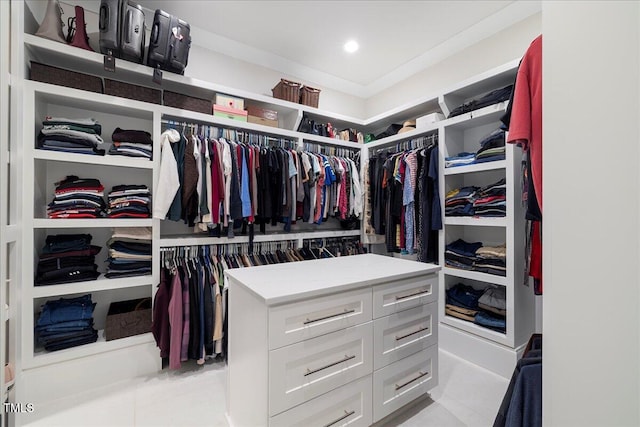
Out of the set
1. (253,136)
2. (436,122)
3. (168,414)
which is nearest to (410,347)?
(168,414)

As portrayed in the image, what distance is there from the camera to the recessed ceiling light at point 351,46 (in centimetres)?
271

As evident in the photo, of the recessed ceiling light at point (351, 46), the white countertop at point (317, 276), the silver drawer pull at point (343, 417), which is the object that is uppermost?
the recessed ceiling light at point (351, 46)

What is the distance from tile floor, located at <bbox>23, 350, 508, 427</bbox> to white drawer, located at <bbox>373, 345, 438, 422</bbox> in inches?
6.2

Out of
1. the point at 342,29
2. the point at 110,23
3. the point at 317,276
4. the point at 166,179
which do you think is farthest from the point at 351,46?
the point at 317,276

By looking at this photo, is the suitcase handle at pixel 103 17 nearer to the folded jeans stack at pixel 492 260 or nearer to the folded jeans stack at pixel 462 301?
the folded jeans stack at pixel 492 260

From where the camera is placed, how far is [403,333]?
4.88 ft

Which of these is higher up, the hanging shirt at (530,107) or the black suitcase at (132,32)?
the black suitcase at (132,32)

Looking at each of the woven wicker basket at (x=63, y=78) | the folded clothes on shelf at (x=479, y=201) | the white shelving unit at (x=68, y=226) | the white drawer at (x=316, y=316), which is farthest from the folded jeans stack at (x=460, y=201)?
the woven wicker basket at (x=63, y=78)

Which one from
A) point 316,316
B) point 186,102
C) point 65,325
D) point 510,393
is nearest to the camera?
point 510,393

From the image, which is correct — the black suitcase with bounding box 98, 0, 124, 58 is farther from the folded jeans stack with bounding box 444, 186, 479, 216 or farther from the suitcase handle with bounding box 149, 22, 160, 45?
the folded jeans stack with bounding box 444, 186, 479, 216

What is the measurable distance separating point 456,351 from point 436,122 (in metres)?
2.02

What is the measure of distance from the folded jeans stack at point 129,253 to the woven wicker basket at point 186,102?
3.32ft

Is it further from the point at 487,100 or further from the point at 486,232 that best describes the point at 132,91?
the point at 486,232

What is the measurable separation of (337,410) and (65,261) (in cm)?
196
